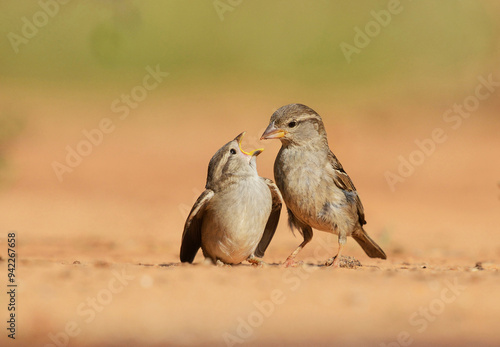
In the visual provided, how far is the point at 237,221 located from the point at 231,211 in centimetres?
13

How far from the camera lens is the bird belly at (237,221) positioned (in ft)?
25.6

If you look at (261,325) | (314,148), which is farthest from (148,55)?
(261,325)

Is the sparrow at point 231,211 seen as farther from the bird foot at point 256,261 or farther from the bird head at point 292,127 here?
the bird head at point 292,127

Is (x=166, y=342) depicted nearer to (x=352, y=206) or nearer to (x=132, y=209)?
(x=352, y=206)

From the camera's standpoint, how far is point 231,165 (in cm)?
816

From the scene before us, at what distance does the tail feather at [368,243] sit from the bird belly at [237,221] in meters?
1.71

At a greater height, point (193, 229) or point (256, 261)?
point (193, 229)

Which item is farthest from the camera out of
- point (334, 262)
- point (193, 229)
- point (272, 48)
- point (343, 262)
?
point (272, 48)

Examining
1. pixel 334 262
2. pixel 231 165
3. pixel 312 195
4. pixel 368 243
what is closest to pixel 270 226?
pixel 312 195

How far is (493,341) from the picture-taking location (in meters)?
5.28

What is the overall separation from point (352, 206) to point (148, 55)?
15995 millimetres

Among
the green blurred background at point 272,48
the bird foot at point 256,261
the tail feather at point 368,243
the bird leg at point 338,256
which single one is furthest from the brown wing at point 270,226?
the green blurred background at point 272,48

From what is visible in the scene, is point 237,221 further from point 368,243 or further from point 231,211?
point 368,243

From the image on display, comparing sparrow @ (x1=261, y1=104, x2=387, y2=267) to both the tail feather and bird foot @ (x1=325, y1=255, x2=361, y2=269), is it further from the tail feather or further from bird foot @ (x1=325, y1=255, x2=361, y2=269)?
the tail feather
